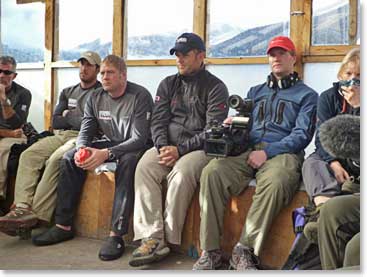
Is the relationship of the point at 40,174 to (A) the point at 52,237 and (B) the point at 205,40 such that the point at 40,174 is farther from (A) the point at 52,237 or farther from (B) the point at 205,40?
(B) the point at 205,40

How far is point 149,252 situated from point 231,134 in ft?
2.30

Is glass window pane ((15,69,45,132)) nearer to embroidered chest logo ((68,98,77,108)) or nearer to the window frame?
the window frame

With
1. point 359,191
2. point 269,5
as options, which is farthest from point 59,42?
point 359,191

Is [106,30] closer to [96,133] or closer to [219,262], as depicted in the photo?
[96,133]

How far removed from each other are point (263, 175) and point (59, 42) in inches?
115

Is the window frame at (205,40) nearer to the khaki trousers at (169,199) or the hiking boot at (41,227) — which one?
the khaki trousers at (169,199)

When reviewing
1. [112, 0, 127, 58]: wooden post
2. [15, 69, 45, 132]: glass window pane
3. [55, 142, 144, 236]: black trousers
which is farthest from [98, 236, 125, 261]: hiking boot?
[15, 69, 45, 132]: glass window pane

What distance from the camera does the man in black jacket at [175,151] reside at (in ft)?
8.01

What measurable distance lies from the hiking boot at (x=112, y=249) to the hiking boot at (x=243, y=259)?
2.11ft

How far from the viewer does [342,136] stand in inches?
63.0

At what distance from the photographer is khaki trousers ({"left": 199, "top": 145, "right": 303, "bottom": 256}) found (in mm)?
2176

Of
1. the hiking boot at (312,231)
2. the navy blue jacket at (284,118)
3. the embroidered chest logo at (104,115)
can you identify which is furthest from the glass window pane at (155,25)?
the hiking boot at (312,231)

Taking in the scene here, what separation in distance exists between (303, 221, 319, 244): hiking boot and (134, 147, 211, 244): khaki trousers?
2.42ft

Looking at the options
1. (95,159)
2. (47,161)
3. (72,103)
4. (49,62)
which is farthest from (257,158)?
(49,62)
